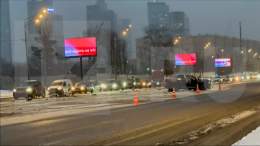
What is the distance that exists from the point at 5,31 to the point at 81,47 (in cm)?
3155

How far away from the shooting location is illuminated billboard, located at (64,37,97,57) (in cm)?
4403

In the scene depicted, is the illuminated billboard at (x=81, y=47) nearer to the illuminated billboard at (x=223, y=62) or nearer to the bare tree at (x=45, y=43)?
the bare tree at (x=45, y=43)

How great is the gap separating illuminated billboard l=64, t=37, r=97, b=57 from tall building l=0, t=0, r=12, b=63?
23842 millimetres

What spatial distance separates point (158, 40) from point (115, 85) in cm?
4311

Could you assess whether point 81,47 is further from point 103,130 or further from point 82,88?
point 103,130

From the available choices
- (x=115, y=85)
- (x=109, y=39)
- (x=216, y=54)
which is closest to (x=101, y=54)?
(x=109, y=39)

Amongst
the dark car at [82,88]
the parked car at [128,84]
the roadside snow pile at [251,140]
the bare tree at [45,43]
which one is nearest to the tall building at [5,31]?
the bare tree at [45,43]

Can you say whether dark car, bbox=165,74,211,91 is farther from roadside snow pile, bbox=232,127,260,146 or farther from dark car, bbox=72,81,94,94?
roadside snow pile, bbox=232,127,260,146

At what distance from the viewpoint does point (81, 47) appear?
44219 millimetres

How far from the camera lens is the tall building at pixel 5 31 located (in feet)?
205

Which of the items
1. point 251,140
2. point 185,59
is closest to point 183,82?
point 251,140

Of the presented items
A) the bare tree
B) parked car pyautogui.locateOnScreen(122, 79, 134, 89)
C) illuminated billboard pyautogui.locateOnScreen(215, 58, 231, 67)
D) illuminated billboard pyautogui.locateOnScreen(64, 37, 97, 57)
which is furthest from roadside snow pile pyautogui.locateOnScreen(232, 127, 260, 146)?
illuminated billboard pyautogui.locateOnScreen(215, 58, 231, 67)

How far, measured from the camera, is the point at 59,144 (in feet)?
24.6

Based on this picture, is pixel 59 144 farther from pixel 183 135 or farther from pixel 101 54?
pixel 101 54
